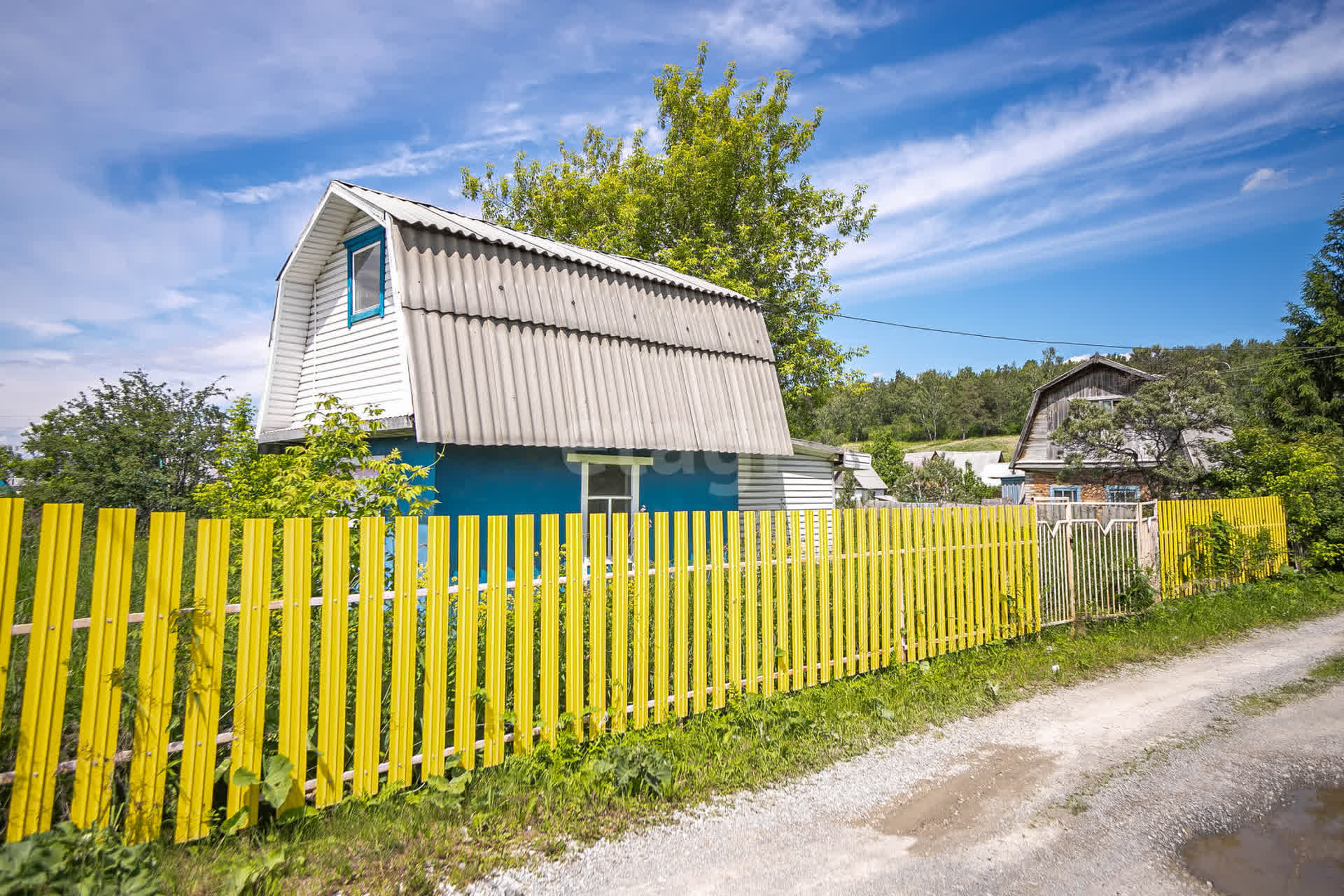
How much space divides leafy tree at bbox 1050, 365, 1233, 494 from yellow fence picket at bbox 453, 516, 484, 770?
20.7 m

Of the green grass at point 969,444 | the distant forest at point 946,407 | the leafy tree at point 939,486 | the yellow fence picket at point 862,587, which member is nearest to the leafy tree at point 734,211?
the yellow fence picket at point 862,587

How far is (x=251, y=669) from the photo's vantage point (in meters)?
3.63

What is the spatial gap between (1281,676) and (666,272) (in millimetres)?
10379

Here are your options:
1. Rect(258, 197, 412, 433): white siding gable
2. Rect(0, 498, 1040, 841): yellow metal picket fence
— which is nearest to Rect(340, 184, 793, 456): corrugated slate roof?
Rect(258, 197, 412, 433): white siding gable

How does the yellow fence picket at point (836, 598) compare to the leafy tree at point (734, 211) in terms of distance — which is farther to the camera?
the leafy tree at point (734, 211)

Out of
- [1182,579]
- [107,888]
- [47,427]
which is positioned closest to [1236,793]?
[107,888]

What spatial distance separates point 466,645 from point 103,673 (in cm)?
177

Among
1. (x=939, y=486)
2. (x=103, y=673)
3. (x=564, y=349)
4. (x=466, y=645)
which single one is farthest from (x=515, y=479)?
(x=939, y=486)

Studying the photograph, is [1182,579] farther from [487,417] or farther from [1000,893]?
[487,417]

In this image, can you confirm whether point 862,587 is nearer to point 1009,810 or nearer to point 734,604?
A: point 734,604

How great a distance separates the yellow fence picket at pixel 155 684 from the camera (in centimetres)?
327

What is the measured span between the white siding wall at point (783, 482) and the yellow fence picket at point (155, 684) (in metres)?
11.0

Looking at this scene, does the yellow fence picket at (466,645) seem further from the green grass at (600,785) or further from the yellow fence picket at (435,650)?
the green grass at (600,785)

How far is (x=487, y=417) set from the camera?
897cm
